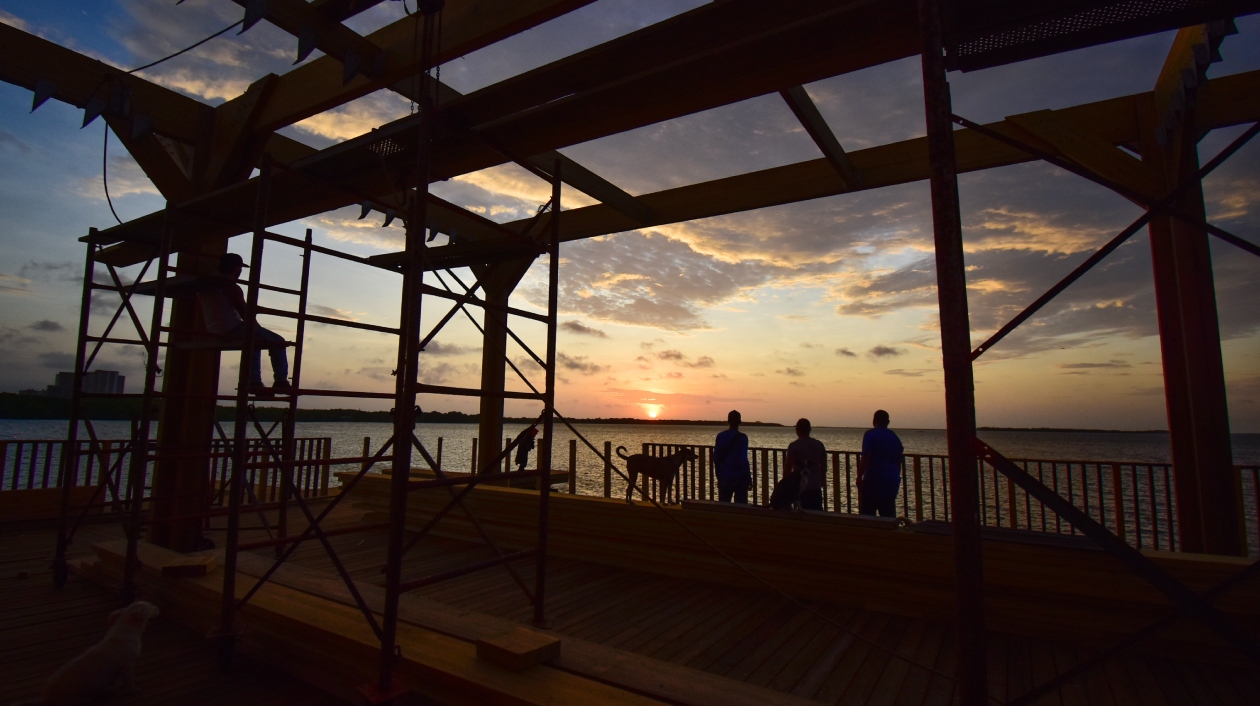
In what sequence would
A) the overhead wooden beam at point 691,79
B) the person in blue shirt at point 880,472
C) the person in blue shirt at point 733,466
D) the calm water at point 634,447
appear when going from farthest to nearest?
the calm water at point 634,447
the person in blue shirt at point 733,466
the person in blue shirt at point 880,472
the overhead wooden beam at point 691,79

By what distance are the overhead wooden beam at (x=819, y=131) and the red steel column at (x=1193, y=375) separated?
105 inches

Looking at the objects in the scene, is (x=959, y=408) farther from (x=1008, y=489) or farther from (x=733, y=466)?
(x=1008, y=489)

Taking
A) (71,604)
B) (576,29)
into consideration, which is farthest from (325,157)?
(71,604)

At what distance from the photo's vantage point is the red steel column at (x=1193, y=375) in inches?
186

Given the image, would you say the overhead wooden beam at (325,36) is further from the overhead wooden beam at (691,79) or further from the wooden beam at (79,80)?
the wooden beam at (79,80)

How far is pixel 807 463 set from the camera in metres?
7.01

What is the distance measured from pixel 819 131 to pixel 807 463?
386 centimetres

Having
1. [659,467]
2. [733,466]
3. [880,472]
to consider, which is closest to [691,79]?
[880,472]

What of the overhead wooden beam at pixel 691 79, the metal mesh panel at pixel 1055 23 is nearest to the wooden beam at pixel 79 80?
the overhead wooden beam at pixel 691 79

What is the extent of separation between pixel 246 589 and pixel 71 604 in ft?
7.07

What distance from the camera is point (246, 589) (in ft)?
14.9

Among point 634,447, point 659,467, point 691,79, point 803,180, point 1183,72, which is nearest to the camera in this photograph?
point 691,79

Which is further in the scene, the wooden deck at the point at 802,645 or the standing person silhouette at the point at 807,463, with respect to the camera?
the standing person silhouette at the point at 807,463

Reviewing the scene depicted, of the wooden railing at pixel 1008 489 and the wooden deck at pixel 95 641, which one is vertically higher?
the wooden railing at pixel 1008 489
